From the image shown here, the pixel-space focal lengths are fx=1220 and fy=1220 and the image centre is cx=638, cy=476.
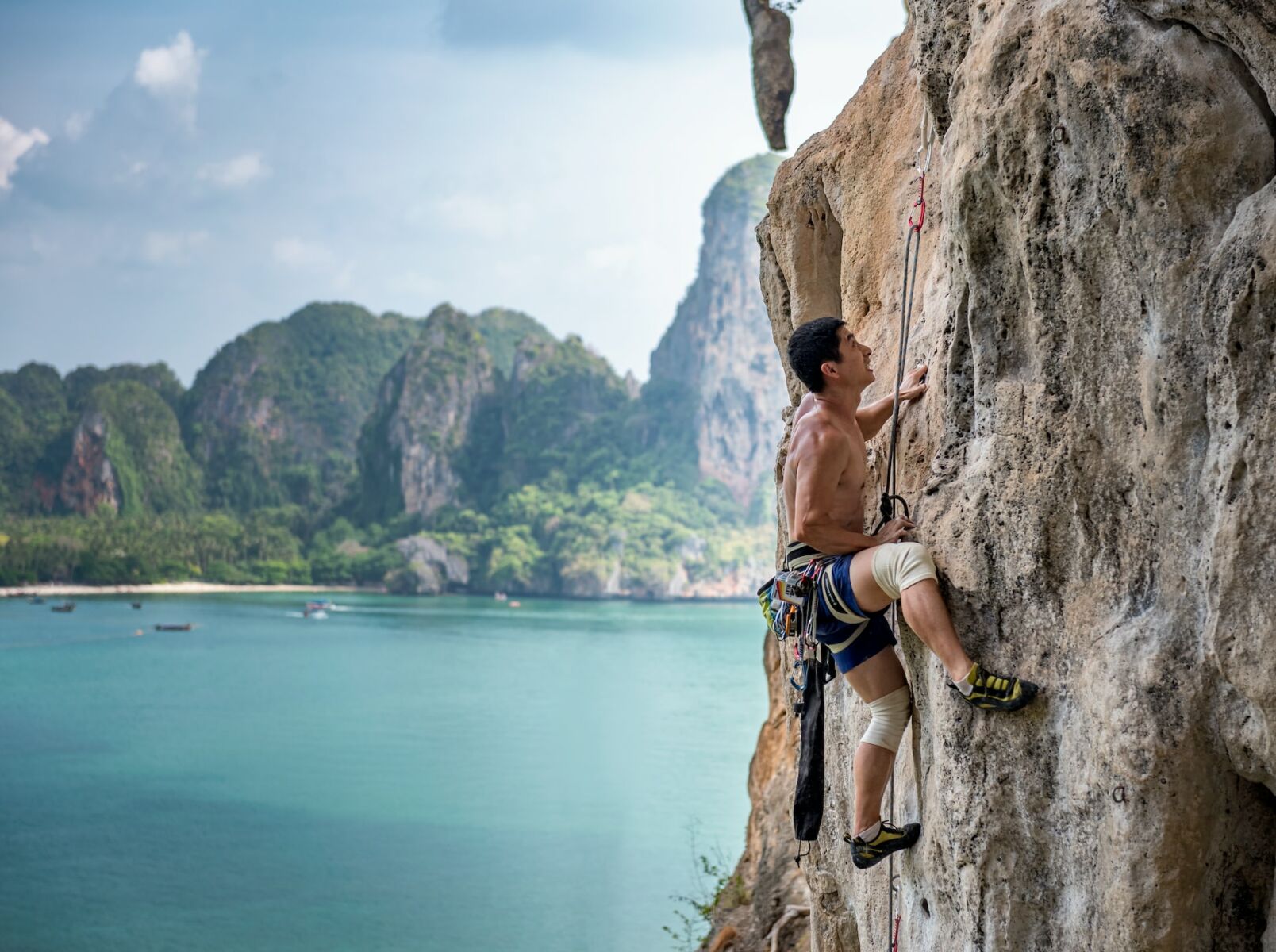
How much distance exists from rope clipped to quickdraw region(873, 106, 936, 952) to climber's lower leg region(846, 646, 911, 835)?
55mm

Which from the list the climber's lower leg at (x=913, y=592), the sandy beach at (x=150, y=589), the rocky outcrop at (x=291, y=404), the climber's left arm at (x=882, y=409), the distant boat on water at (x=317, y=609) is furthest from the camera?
the rocky outcrop at (x=291, y=404)

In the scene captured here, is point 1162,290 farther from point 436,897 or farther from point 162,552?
point 162,552

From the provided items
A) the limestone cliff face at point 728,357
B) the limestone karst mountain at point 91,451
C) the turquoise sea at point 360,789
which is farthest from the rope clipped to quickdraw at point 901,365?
the limestone karst mountain at point 91,451

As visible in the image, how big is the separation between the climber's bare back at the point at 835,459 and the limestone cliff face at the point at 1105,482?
24cm

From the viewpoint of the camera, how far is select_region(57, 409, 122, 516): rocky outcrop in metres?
104

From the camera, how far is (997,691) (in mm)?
2916

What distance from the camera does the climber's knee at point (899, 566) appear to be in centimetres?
312

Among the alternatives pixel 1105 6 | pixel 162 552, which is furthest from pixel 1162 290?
pixel 162 552

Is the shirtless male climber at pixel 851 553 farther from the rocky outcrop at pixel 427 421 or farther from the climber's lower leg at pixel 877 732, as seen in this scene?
the rocky outcrop at pixel 427 421

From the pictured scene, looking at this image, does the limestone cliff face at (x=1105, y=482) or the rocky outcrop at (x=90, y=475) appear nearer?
the limestone cliff face at (x=1105, y=482)

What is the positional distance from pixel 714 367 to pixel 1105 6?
116034 mm

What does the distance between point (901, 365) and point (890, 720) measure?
104cm

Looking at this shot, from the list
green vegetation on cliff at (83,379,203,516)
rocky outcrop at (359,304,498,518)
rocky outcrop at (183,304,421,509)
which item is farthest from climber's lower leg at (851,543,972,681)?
rocky outcrop at (183,304,421,509)

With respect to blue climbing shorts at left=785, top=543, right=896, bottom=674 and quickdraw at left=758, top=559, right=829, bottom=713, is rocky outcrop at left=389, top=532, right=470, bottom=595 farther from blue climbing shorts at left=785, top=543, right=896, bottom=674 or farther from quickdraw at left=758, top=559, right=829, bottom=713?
blue climbing shorts at left=785, top=543, right=896, bottom=674
